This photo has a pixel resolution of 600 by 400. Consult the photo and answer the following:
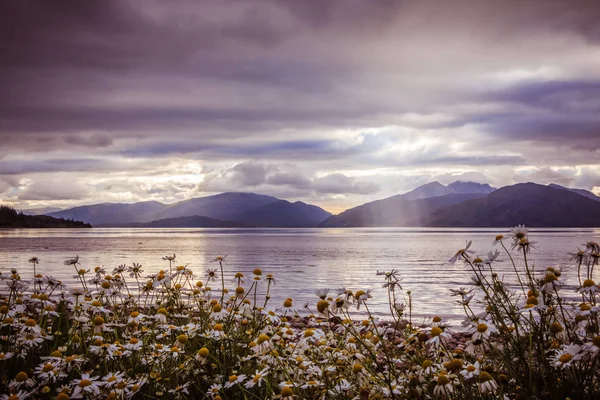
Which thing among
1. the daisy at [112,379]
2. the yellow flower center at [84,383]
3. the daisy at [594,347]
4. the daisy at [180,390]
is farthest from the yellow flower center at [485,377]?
the yellow flower center at [84,383]

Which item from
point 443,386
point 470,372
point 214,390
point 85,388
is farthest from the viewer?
point 214,390

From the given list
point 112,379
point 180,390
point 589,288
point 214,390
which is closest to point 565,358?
point 589,288

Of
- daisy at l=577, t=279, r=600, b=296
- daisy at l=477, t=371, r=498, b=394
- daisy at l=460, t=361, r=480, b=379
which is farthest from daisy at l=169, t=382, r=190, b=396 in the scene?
daisy at l=577, t=279, r=600, b=296

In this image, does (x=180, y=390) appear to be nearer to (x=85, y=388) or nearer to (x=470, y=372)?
(x=85, y=388)

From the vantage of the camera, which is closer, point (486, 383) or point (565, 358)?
point (565, 358)

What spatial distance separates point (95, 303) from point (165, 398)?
6.23ft

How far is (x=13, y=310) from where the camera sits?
6781 mm

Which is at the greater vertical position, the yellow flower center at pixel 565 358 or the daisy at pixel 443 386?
the yellow flower center at pixel 565 358

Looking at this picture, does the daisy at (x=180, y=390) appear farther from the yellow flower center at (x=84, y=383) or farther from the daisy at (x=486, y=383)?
the daisy at (x=486, y=383)

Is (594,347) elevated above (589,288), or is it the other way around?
(589,288)

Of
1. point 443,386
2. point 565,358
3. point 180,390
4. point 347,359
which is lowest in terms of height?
point 180,390

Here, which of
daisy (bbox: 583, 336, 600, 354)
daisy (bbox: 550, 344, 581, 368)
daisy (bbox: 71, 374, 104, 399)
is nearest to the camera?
daisy (bbox: 583, 336, 600, 354)

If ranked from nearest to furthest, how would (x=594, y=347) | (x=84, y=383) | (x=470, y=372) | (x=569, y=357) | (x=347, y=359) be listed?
(x=594, y=347) < (x=569, y=357) < (x=84, y=383) < (x=470, y=372) < (x=347, y=359)

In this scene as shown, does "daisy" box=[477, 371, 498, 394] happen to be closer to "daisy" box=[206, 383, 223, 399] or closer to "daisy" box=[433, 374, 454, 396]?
"daisy" box=[433, 374, 454, 396]
